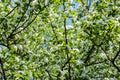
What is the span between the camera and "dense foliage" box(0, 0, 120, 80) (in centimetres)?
1130

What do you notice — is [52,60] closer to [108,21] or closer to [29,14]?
[29,14]

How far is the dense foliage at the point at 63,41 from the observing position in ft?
37.1

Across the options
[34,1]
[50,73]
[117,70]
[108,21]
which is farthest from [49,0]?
[117,70]

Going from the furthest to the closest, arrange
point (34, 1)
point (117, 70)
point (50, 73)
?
point (117, 70) → point (50, 73) → point (34, 1)

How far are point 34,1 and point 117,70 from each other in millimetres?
5220

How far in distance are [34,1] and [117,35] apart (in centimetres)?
321

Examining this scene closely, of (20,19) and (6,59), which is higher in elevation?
(20,19)

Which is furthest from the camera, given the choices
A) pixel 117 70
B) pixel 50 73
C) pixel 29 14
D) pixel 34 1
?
pixel 117 70

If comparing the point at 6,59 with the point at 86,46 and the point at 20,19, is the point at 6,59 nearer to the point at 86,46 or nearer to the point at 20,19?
the point at 20,19

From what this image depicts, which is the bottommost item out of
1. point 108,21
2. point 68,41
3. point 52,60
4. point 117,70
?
point 117,70

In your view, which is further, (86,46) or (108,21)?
(86,46)

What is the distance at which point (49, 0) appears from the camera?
11281 mm

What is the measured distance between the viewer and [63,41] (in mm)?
12758

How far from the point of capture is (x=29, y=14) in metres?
11.8
